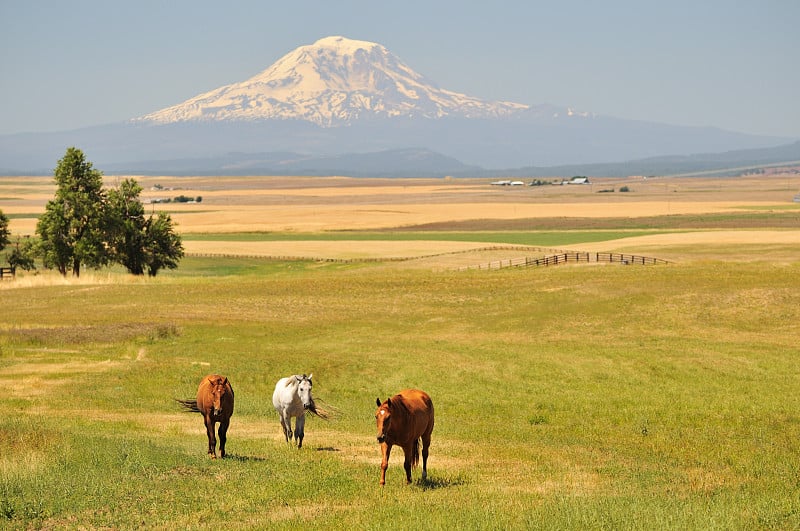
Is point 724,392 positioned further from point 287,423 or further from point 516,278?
point 516,278

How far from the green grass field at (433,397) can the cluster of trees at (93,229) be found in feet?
31.7

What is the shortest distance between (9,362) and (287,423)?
22.9 m

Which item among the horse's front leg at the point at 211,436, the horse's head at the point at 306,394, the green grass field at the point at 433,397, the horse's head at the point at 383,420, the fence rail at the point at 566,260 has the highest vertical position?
the horse's head at the point at 383,420

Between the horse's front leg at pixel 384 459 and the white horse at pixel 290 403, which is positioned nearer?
the horse's front leg at pixel 384 459

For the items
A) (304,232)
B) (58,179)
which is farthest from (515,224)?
(58,179)

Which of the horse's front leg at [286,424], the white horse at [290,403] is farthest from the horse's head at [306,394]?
the horse's front leg at [286,424]

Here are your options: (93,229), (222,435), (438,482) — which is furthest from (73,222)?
(438,482)

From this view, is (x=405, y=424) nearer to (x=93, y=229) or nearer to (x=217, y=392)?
(x=217, y=392)

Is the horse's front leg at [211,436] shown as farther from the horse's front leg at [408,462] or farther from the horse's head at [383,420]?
the horse's head at [383,420]

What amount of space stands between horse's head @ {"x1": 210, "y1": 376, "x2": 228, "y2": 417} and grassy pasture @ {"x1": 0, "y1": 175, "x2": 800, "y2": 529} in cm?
115

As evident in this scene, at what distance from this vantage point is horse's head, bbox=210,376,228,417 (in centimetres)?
2173

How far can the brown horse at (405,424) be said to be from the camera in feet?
59.8

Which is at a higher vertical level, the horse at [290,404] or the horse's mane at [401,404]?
the horse's mane at [401,404]

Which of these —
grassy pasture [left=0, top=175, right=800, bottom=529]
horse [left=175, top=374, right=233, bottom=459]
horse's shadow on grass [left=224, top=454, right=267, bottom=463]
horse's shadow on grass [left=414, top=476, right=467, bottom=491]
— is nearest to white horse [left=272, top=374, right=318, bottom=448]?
grassy pasture [left=0, top=175, right=800, bottom=529]
